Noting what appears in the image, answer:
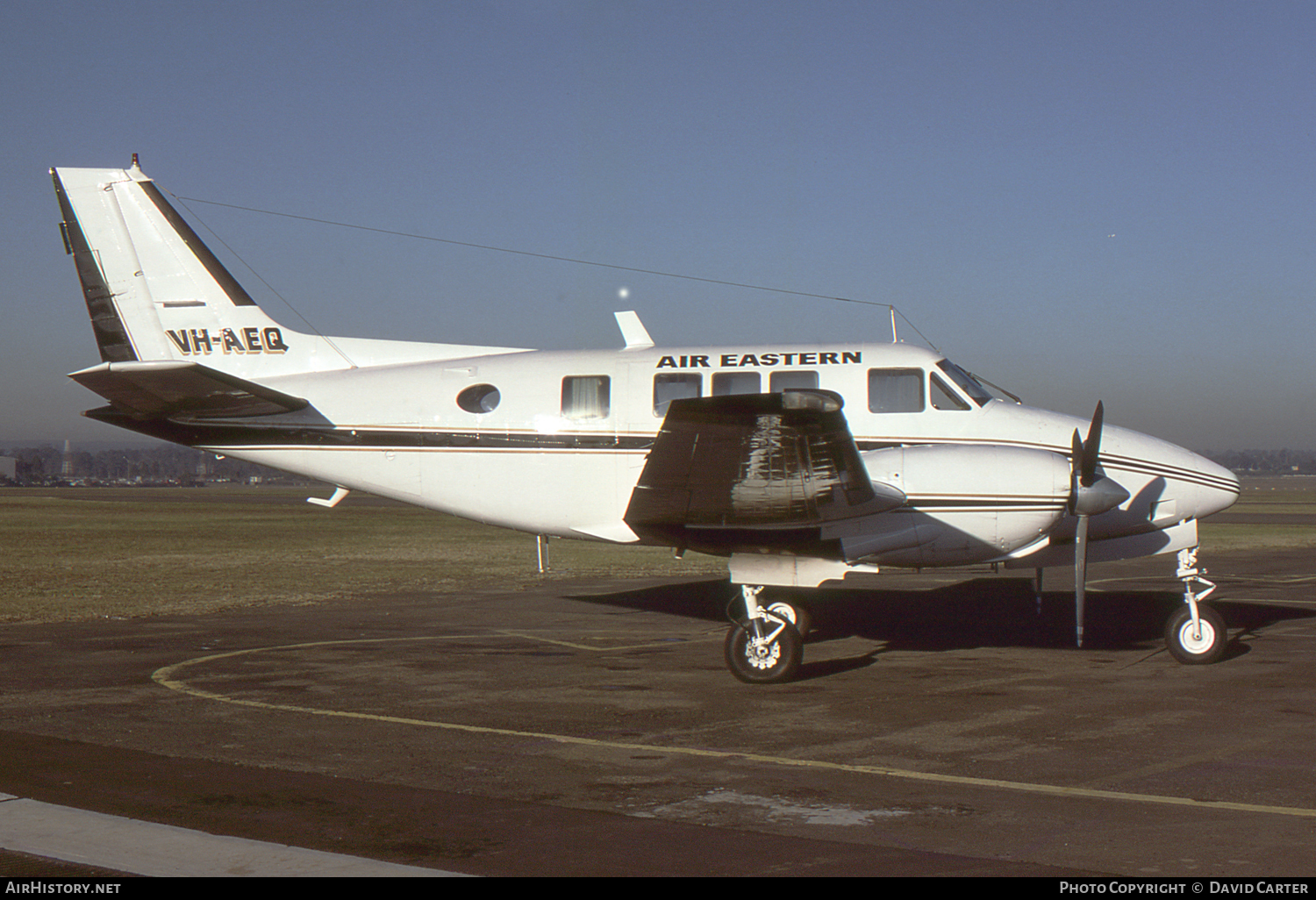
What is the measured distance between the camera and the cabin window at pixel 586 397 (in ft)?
43.8

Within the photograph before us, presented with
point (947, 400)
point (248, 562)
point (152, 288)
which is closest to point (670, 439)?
point (947, 400)

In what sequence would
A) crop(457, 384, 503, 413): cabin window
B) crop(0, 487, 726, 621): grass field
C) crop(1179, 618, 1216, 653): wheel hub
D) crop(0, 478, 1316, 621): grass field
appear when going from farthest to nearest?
1. crop(0, 478, 1316, 621): grass field
2. crop(0, 487, 726, 621): grass field
3. crop(457, 384, 503, 413): cabin window
4. crop(1179, 618, 1216, 653): wheel hub

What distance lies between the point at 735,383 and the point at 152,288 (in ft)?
26.5

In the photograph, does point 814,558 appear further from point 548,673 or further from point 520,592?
point 520,592

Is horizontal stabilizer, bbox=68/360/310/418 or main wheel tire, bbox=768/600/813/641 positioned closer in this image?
main wheel tire, bbox=768/600/813/641

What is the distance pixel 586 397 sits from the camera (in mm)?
13398

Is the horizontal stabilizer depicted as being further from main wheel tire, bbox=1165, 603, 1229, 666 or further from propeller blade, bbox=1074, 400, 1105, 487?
main wheel tire, bbox=1165, 603, 1229, 666

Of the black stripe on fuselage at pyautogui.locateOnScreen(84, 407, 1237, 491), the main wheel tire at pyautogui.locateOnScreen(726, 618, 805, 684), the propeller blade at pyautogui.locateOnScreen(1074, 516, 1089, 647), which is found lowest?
the main wheel tire at pyautogui.locateOnScreen(726, 618, 805, 684)

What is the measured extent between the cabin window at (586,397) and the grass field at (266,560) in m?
9.83

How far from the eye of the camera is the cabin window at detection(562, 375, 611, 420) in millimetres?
13336

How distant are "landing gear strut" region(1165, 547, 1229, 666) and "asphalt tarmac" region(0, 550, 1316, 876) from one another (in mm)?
222

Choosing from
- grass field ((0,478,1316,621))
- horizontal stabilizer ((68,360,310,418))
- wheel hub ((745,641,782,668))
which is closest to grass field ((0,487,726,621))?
grass field ((0,478,1316,621))

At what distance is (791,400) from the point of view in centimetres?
1036

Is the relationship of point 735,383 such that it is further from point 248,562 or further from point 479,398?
point 248,562
